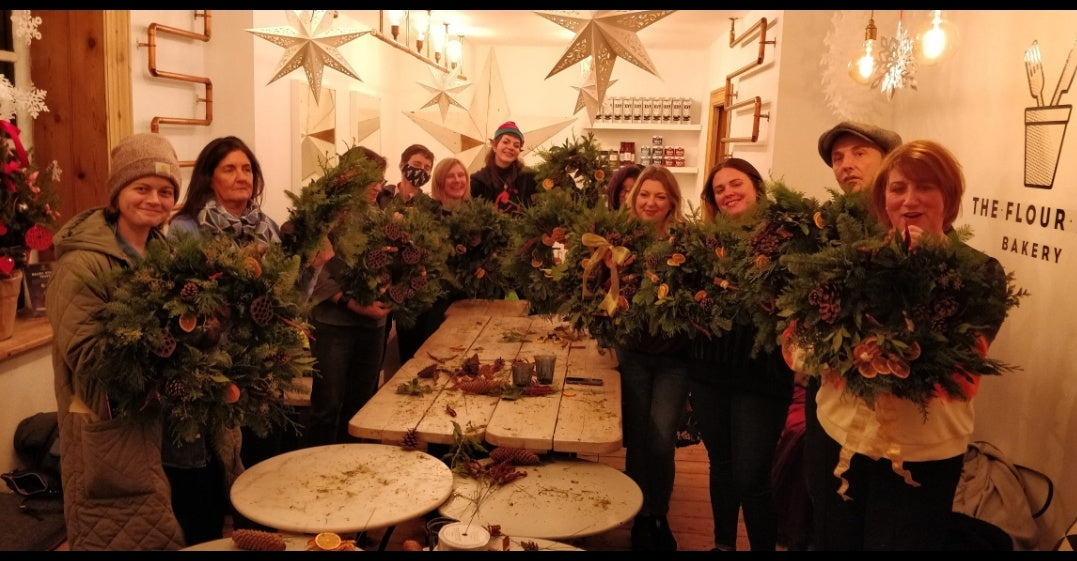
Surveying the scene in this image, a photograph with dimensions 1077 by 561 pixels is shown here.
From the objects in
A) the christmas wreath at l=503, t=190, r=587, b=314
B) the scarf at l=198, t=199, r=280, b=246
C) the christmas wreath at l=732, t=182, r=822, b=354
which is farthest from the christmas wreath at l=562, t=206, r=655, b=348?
the scarf at l=198, t=199, r=280, b=246

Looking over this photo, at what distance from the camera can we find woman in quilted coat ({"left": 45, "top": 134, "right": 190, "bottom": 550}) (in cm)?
196

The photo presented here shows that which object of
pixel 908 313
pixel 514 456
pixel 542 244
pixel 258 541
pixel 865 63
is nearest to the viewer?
pixel 258 541

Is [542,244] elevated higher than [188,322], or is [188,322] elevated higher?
[542,244]

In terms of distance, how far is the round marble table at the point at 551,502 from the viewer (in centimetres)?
196

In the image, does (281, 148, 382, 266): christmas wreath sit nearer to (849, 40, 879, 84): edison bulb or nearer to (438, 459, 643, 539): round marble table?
(438, 459, 643, 539): round marble table

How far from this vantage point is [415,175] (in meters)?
4.29

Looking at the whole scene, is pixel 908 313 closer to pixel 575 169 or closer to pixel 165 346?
pixel 165 346

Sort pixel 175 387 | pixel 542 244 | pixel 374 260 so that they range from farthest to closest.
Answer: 1. pixel 542 244
2. pixel 374 260
3. pixel 175 387

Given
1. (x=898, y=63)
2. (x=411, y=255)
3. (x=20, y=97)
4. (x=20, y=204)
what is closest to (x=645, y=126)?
(x=898, y=63)

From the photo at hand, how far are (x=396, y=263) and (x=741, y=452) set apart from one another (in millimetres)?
1509

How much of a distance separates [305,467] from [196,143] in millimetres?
3059

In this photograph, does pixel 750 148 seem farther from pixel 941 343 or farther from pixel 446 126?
pixel 941 343

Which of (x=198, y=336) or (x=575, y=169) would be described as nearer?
(x=198, y=336)

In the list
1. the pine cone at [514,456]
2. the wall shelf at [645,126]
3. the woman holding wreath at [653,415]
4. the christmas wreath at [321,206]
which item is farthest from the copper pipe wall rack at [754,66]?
the pine cone at [514,456]
